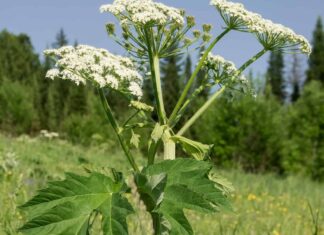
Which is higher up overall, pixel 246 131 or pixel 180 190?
pixel 180 190

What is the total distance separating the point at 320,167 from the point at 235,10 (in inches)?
1365

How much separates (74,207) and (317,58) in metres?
78.7

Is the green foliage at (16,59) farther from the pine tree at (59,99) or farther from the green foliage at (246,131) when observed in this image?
the green foliage at (246,131)

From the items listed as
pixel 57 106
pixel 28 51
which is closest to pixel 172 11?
pixel 57 106

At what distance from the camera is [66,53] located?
245 cm

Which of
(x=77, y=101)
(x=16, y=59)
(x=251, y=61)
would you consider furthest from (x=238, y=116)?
(x=16, y=59)

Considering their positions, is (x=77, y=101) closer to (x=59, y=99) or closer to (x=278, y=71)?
(x=59, y=99)

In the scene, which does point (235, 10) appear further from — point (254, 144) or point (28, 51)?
point (28, 51)

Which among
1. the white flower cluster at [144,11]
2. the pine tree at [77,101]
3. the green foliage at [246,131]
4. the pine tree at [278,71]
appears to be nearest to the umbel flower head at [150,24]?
the white flower cluster at [144,11]

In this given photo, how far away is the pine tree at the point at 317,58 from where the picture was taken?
2965 inches

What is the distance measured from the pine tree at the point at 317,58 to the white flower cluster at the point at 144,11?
3013 inches

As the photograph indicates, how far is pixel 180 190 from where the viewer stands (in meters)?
1.76

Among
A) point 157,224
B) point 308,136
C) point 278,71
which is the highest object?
point 278,71

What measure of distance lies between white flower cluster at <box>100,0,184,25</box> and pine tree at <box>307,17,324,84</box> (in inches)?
3013
